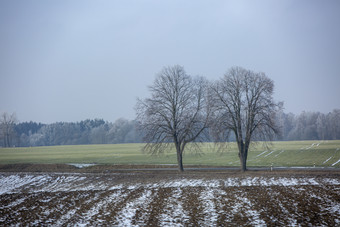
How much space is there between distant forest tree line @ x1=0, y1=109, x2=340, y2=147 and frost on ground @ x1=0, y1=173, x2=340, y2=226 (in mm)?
78499

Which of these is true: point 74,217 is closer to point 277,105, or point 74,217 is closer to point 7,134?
point 277,105

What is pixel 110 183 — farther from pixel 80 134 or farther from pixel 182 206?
pixel 80 134

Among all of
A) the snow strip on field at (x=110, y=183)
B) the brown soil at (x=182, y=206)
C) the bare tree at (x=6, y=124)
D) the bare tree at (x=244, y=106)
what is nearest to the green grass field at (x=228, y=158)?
the bare tree at (x=244, y=106)

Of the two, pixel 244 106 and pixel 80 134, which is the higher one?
pixel 80 134

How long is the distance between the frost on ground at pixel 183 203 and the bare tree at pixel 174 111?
8841 mm

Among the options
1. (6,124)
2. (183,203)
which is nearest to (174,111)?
(183,203)

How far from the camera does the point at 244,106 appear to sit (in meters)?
34.1

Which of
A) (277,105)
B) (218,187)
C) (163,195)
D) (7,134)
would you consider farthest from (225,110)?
(7,134)

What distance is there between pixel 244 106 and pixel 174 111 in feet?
26.1

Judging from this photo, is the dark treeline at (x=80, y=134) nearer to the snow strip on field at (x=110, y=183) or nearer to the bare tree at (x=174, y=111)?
the bare tree at (x=174, y=111)

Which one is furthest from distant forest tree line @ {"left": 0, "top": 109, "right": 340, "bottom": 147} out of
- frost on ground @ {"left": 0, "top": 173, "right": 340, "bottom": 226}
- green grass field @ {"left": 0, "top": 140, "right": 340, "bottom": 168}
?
frost on ground @ {"left": 0, "top": 173, "right": 340, "bottom": 226}

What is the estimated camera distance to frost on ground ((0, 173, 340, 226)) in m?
15.0

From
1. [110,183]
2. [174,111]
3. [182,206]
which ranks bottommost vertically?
[182,206]

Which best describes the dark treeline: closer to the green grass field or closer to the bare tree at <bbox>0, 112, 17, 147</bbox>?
the bare tree at <bbox>0, 112, 17, 147</bbox>
